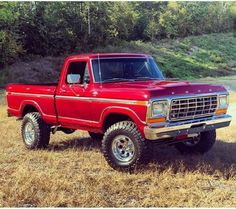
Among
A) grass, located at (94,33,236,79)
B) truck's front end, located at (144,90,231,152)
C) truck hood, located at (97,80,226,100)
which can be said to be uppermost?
truck hood, located at (97,80,226,100)

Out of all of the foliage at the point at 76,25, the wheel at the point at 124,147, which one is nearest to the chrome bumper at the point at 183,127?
the wheel at the point at 124,147

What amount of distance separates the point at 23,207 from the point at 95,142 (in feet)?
14.3

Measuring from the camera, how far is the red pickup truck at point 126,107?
6477 millimetres

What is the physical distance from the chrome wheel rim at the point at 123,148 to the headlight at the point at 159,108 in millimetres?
652

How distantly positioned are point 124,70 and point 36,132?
94.6 inches

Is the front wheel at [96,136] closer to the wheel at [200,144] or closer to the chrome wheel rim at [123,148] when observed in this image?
the wheel at [200,144]

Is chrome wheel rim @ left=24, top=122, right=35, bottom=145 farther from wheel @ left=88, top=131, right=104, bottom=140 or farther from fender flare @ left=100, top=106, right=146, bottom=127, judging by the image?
fender flare @ left=100, top=106, right=146, bottom=127

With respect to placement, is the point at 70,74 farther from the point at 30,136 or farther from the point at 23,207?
the point at 23,207

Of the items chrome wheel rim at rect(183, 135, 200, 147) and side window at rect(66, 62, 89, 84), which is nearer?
side window at rect(66, 62, 89, 84)

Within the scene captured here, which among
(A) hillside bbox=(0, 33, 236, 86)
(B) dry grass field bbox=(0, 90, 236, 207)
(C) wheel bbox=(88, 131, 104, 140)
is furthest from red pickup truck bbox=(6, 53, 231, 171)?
(A) hillside bbox=(0, 33, 236, 86)

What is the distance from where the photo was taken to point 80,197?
544 centimetres

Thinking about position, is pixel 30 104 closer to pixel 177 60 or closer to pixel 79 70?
pixel 79 70

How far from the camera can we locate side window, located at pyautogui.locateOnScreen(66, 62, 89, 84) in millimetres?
7683

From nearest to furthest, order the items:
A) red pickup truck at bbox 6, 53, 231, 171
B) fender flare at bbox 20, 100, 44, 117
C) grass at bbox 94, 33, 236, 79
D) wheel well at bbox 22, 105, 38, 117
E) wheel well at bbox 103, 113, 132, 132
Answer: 1. red pickup truck at bbox 6, 53, 231, 171
2. wheel well at bbox 103, 113, 132, 132
3. fender flare at bbox 20, 100, 44, 117
4. wheel well at bbox 22, 105, 38, 117
5. grass at bbox 94, 33, 236, 79
